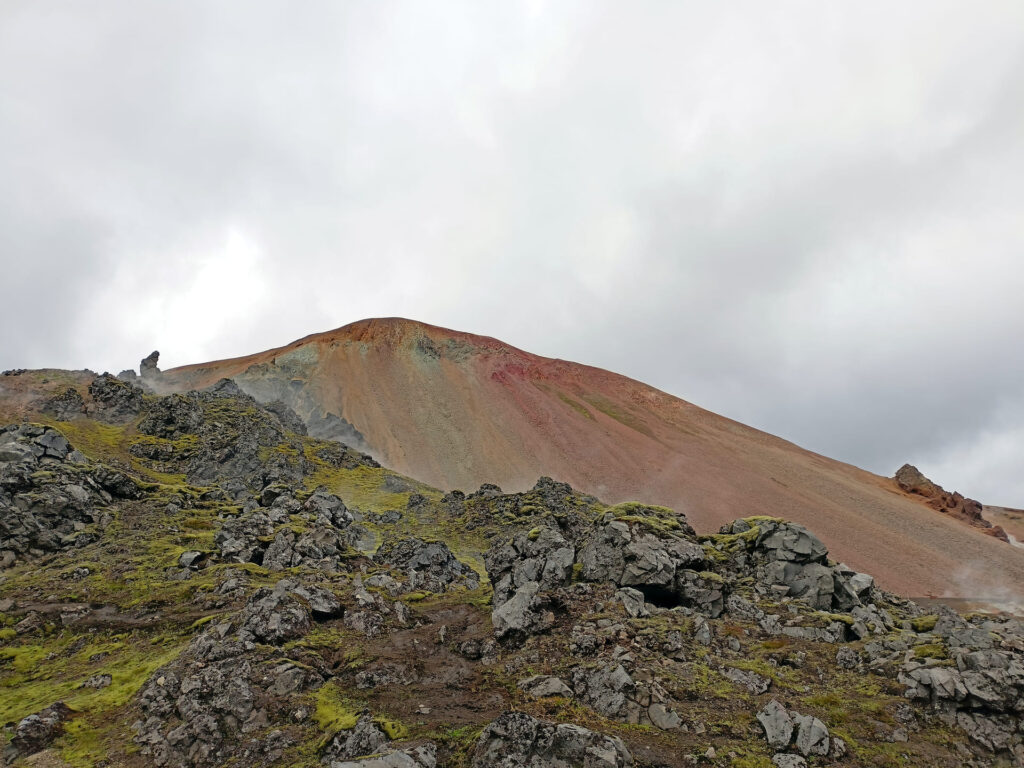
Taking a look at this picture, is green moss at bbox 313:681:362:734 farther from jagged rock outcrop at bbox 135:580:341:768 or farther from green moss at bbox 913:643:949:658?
green moss at bbox 913:643:949:658

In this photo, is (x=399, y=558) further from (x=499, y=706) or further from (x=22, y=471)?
(x=22, y=471)

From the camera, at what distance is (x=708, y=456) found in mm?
103062

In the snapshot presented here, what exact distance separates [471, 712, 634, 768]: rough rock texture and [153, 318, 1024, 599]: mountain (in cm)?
6976

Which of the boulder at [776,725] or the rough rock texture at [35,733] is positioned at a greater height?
the boulder at [776,725]

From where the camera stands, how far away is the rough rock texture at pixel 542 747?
12.5 meters

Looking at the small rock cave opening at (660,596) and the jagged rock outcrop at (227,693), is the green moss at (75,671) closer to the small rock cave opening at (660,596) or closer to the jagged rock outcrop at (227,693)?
the jagged rock outcrop at (227,693)

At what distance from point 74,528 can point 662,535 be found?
37404 mm

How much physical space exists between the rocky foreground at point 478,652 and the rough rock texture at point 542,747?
45mm

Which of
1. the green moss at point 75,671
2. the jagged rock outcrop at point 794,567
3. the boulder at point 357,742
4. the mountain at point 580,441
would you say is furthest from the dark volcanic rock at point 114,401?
the jagged rock outcrop at point 794,567

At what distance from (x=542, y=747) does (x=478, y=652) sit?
7663 mm

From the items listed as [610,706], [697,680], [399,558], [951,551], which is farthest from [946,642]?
[951,551]

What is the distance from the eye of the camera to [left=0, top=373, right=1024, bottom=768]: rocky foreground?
1430 cm

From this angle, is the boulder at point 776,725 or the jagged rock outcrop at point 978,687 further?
the jagged rock outcrop at point 978,687

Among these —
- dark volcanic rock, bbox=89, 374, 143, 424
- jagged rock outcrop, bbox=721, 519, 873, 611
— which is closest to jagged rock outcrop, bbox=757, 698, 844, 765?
jagged rock outcrop, bbox=721, 519, 873, 611
